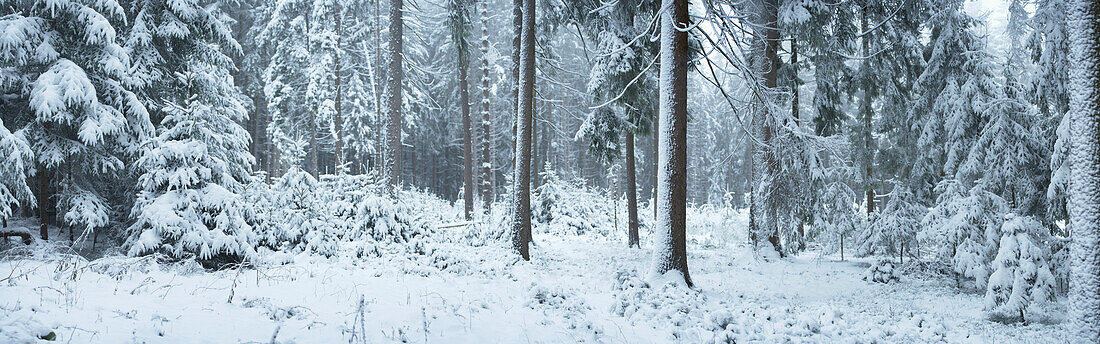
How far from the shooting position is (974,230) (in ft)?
30.2

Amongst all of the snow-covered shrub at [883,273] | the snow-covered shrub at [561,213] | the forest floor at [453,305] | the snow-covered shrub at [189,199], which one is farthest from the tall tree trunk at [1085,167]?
the snow-covered shrub at [561,213]

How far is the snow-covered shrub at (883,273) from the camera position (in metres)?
11.2

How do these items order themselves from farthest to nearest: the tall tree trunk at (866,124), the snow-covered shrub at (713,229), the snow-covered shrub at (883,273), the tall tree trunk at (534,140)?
the snow-covered shrub at (713,229) → the tall tree trunk at (534,140) → the tall tree trunk at (866,124) → the snow-covered shrub at (883,273)

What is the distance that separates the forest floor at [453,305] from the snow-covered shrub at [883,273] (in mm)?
190

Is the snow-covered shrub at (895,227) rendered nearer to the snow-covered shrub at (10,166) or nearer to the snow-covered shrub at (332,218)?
the snow-covered shrub at (332,218)

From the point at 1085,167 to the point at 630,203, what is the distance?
10.7m

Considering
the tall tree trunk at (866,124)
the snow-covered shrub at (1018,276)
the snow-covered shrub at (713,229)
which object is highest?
the tall tree trunk at (866,124)

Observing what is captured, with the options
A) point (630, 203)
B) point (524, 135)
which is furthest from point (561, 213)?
point (524, 135)

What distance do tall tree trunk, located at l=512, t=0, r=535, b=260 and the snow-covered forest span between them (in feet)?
0.17

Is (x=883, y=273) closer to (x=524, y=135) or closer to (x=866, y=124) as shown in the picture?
(x=866, y=124)

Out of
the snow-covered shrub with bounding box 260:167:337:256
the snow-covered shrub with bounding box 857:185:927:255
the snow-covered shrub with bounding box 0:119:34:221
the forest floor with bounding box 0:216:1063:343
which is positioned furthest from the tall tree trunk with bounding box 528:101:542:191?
the snow-covered shrub with bounding box 0:119:34:221

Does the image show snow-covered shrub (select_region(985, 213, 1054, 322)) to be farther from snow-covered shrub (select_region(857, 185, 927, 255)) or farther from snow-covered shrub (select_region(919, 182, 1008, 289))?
snow-covered shrub (select_region(857, 185, 927, 255))

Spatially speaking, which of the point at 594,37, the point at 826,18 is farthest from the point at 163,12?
the point at 826,18

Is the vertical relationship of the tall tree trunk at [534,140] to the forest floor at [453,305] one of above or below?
above
